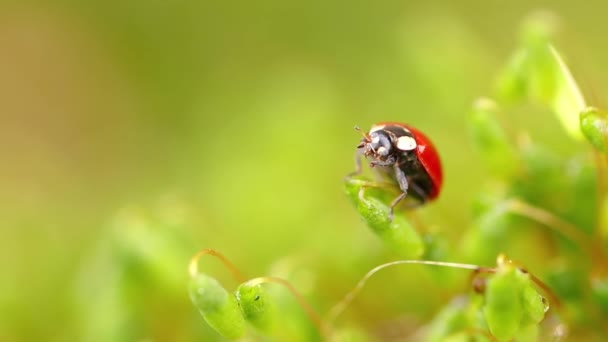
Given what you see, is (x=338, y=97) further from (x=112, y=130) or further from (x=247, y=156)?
(x=112, y=130)

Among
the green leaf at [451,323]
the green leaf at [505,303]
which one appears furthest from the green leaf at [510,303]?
the green leaf at [451,323]

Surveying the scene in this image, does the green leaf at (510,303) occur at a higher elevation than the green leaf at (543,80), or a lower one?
lower

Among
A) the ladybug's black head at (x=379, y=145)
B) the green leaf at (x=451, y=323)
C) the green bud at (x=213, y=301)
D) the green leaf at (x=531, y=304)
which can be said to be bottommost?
the green leaf at (x=531, y=304)

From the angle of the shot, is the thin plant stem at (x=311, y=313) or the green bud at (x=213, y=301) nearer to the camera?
the green bud at (x=213, y=301)

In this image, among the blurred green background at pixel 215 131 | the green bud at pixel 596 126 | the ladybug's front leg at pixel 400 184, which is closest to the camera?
the green bud at pixel 596 126

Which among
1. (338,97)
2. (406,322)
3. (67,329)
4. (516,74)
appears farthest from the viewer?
(338,97)

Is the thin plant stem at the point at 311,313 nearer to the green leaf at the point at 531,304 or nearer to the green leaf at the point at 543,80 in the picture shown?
the green leaf at the point at 531,304

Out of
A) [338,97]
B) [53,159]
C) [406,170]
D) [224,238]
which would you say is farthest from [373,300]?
[53,159]

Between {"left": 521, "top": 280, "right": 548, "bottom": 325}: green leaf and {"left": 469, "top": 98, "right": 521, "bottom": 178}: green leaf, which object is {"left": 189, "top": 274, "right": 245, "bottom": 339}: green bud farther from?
{"left": 469, "top": 98, "right": 521, "bottom": 178}: green leaf

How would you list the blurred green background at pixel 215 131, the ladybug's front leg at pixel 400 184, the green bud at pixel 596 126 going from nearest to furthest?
the green bud at pixel 596 126 < the ladybug's front leg at pixel 400 184 < the blurred green background at pixel 215 131
